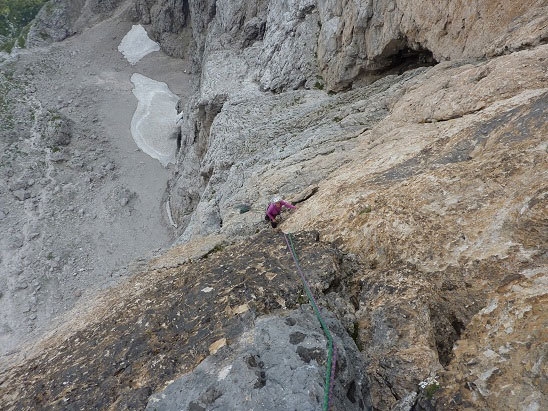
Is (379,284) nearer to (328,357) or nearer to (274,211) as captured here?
(328,357)

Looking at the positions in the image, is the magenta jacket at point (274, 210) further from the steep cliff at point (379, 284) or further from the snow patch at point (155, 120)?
the snow patch at point (155, 120)

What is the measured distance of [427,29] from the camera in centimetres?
2059

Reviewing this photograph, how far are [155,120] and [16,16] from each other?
5997 centimetres

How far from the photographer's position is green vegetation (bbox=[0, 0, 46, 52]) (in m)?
84.9

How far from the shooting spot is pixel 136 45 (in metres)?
79.6

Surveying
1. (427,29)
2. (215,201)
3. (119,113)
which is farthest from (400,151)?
(119,113)

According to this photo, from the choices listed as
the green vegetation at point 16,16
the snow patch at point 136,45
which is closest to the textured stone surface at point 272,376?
the snow patch at point 136,45

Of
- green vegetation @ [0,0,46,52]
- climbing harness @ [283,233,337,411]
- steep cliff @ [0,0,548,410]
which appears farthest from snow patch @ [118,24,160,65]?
climbing harness @ [283,233,337,411]

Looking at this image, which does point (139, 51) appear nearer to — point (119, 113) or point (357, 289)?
point (119, 113)

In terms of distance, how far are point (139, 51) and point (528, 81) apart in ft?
269

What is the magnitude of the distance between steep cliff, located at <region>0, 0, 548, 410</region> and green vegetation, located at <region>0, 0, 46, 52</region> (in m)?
96.4

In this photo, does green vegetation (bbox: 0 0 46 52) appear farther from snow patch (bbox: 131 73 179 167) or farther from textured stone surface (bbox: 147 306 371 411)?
textured stone surface (bbox: 147 306 371 411)

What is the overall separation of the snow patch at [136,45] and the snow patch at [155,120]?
9.49 m

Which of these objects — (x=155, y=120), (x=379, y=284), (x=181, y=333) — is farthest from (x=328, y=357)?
(x=155, y=120)
